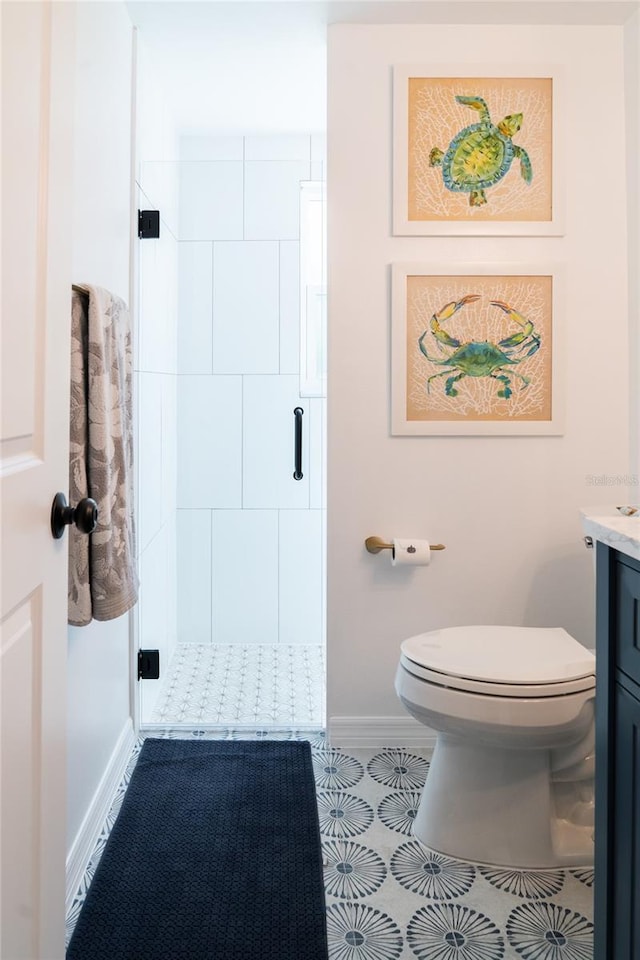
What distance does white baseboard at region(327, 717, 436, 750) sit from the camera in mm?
2484

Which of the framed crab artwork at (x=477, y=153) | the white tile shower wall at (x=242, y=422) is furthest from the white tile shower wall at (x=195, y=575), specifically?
the framed crab artwork at (x=477, y=153)

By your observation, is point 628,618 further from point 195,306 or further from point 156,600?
point 195,306

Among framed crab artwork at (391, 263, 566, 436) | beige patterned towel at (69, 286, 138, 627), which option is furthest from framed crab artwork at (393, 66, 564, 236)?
beige patterned towel at (69, 286, 138, 627)

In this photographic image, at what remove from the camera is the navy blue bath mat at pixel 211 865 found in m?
1.56

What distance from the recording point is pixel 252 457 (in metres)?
3.11

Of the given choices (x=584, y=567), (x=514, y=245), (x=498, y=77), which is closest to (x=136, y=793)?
(x=584, y=567)

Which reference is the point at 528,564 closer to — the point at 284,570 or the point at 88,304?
the point at 284,570

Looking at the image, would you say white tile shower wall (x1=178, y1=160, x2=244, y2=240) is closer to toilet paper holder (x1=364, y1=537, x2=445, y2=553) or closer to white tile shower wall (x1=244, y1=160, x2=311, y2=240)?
white tile shower wall (x1=244, y1=160, x2=311, y2=240)

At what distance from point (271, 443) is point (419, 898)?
1.83 meters

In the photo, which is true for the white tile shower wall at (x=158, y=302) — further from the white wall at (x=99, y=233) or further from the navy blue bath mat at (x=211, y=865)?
the navy blue bath mat at (x=211, y=865)

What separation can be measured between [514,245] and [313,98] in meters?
1.03

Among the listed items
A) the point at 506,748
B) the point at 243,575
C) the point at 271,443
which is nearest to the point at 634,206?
the point at 271,443

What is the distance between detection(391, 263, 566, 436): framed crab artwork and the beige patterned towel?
1009 mm

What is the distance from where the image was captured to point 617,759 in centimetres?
121
